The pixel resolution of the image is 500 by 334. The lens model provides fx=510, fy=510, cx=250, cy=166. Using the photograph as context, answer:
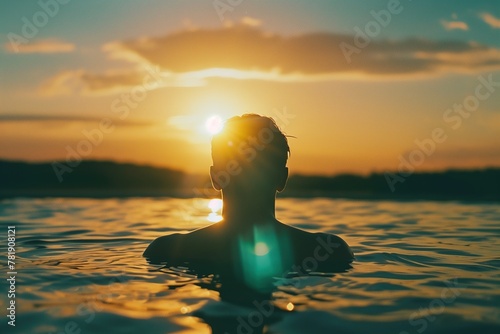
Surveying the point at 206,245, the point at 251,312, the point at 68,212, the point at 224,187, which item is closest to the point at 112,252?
the point at 206,245

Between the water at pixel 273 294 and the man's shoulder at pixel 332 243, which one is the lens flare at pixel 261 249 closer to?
the water at pixel 273 294

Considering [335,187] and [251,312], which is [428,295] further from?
[335,187]

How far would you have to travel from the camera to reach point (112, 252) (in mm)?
6559

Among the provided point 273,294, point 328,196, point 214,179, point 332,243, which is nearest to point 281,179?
point 214,179

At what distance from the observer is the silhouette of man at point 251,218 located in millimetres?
4660

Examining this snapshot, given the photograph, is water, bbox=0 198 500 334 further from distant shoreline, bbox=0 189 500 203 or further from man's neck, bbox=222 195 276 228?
distant shoreline, bbox=0 189 500 203

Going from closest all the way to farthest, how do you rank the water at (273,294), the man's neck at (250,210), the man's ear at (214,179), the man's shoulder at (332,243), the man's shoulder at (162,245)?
1. the water at (273,294)
2. the man's neck at (250,210)
3. the man's ear at (214,179)
4. the man's shoulder at (332,243)
5. the man's shoulder at (162,245)

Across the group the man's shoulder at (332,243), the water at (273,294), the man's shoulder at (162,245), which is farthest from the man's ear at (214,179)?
the man's shoulder at (332,243)

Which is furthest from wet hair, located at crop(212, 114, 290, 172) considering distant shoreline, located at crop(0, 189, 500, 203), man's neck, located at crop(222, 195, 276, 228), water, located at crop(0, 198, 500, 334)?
distant shoreline, located at crop(0, 189, 500, 203)

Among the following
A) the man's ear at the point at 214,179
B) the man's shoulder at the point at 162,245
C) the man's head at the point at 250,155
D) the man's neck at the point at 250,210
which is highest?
the man's head at the point at 250,155

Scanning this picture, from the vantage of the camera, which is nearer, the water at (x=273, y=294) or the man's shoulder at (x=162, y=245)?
the water at (x=273, y=294)

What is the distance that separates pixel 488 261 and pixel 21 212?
10748 millimetres

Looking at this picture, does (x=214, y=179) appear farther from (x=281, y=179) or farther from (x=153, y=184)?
(x=153, y=184)

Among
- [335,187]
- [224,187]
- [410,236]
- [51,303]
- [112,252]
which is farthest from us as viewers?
[335,187]
